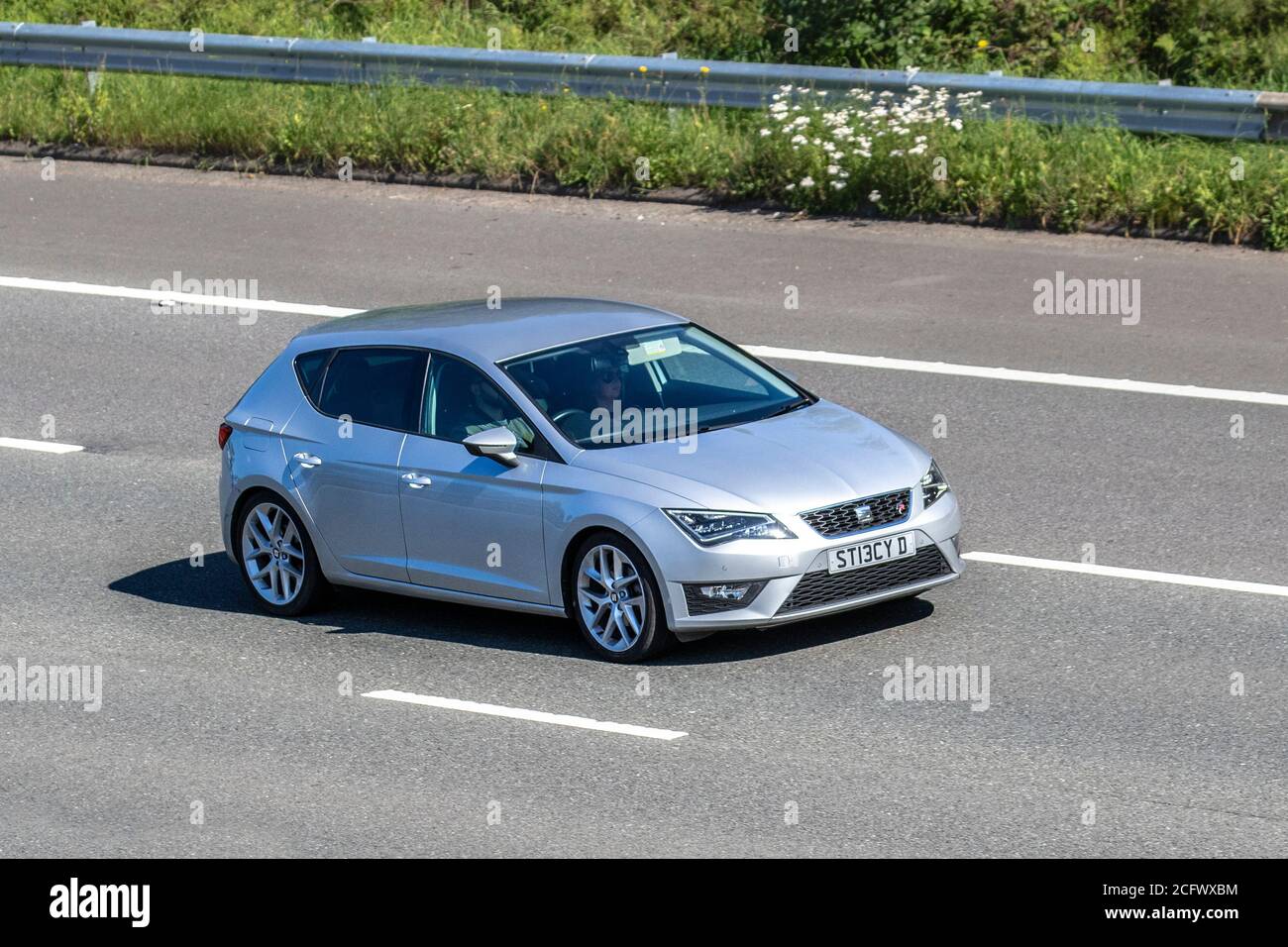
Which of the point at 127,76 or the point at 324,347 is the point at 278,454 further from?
the point at 127,76

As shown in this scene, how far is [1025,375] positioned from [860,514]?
4.80 meters

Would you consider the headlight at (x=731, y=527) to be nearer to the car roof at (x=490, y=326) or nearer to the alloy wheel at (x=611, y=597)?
the alloy wheel at (x=611, y=597)

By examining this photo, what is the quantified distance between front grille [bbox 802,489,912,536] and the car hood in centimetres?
3

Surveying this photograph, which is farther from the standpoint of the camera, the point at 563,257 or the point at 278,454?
the point at 563,257

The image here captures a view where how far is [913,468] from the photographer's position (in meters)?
10.1

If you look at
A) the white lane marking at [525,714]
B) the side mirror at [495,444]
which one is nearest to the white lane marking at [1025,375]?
the side mirror at [495,444]

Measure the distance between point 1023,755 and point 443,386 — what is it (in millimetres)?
3662

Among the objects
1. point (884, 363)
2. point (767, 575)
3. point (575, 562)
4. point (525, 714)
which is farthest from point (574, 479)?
point (884, 363)

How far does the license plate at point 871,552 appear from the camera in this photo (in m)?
9.63

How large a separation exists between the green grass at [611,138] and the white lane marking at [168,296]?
3.05m

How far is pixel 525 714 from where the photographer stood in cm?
929

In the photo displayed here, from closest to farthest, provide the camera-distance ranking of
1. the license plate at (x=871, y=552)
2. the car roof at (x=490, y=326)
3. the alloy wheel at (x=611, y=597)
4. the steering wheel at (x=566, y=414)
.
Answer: the license plate at (x=871, y=552), the alloy wheel at (x=611, y=597), the steering wheel at (x=566, y=414), the car roof at (x=490, y=326)

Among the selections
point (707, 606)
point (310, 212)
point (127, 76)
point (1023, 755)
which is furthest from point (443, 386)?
point (127, 76)

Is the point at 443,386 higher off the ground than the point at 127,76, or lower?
lower
